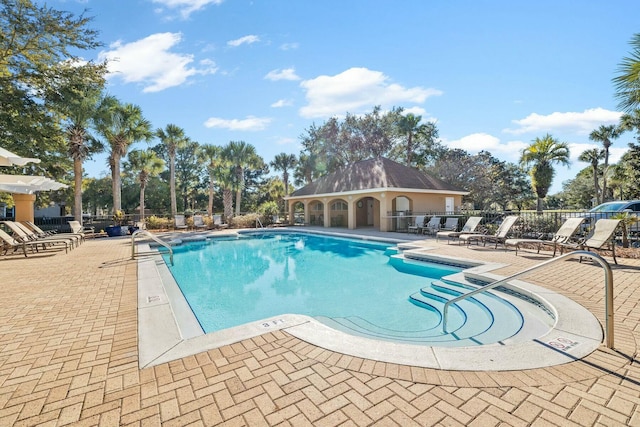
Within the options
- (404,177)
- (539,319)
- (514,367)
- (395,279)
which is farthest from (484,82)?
(514,367)

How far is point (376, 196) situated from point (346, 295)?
38.1 ft

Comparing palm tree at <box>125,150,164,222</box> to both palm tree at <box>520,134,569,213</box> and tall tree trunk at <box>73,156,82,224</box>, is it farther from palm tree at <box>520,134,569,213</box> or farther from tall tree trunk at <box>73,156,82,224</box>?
palm tree at <box>520,134,569,213</box>

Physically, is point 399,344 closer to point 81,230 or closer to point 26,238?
point 26,238

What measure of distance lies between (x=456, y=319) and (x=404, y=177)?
1505cm

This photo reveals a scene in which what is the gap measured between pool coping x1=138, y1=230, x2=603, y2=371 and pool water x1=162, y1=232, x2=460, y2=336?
127 centimetres

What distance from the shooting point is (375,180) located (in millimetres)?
18156

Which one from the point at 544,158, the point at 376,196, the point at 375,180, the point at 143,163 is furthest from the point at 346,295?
the point at 143,163

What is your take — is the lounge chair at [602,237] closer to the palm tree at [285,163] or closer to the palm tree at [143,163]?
the palm tree at [143,163]

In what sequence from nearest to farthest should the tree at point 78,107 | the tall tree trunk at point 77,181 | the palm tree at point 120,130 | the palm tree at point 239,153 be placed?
the tree at point 78,107 < the tall tree trunk at point 77,181 < the palm tree at point 120,130 < the palm tree at point 239,153

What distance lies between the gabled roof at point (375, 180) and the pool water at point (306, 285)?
580 cm

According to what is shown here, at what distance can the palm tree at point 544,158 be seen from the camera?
18.3 m

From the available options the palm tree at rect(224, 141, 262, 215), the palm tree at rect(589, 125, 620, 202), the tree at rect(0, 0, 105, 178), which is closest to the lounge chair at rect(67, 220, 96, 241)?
the tree at rect(0, 0, 105, 178)

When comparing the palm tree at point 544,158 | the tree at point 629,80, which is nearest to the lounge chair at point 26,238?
the tree at point 629,80

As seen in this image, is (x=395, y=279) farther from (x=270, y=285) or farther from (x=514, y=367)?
(x=514, y=367)
